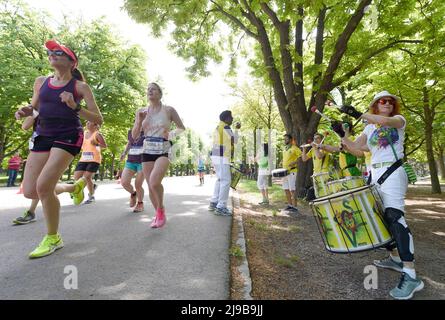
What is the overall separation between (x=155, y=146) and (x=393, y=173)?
3399 millimetres

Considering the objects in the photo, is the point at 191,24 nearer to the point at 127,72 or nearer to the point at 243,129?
the point at 243,129

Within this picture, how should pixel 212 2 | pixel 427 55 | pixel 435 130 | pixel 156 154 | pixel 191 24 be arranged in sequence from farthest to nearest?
1. pixel 435 130
2. pixel 191 24
3. pixel 212 2
4. pixel 427 55
5. pixel 156 154

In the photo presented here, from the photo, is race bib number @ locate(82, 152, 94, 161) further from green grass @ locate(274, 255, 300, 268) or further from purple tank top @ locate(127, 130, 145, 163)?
green grass @ locate(274, 255, 300, 268)

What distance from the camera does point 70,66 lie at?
381 centimetres

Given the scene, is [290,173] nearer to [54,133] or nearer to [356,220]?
[356,220]

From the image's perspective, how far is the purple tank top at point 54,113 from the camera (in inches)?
145

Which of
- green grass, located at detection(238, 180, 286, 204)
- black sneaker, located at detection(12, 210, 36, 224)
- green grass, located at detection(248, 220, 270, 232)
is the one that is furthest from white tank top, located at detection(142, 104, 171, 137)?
green grass, located at detection(238, 180, 286, 204)

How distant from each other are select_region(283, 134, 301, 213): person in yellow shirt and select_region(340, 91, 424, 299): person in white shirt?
4.63m

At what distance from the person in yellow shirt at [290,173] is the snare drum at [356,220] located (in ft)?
16.7

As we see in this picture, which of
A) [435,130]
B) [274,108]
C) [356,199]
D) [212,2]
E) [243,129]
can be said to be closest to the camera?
[356,199]

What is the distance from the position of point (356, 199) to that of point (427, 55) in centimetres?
909

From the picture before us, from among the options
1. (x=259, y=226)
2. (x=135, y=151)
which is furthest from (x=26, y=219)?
(x=259, y=226)

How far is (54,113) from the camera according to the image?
367cm

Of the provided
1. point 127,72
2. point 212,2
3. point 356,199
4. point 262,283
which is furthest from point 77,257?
point 127,72
